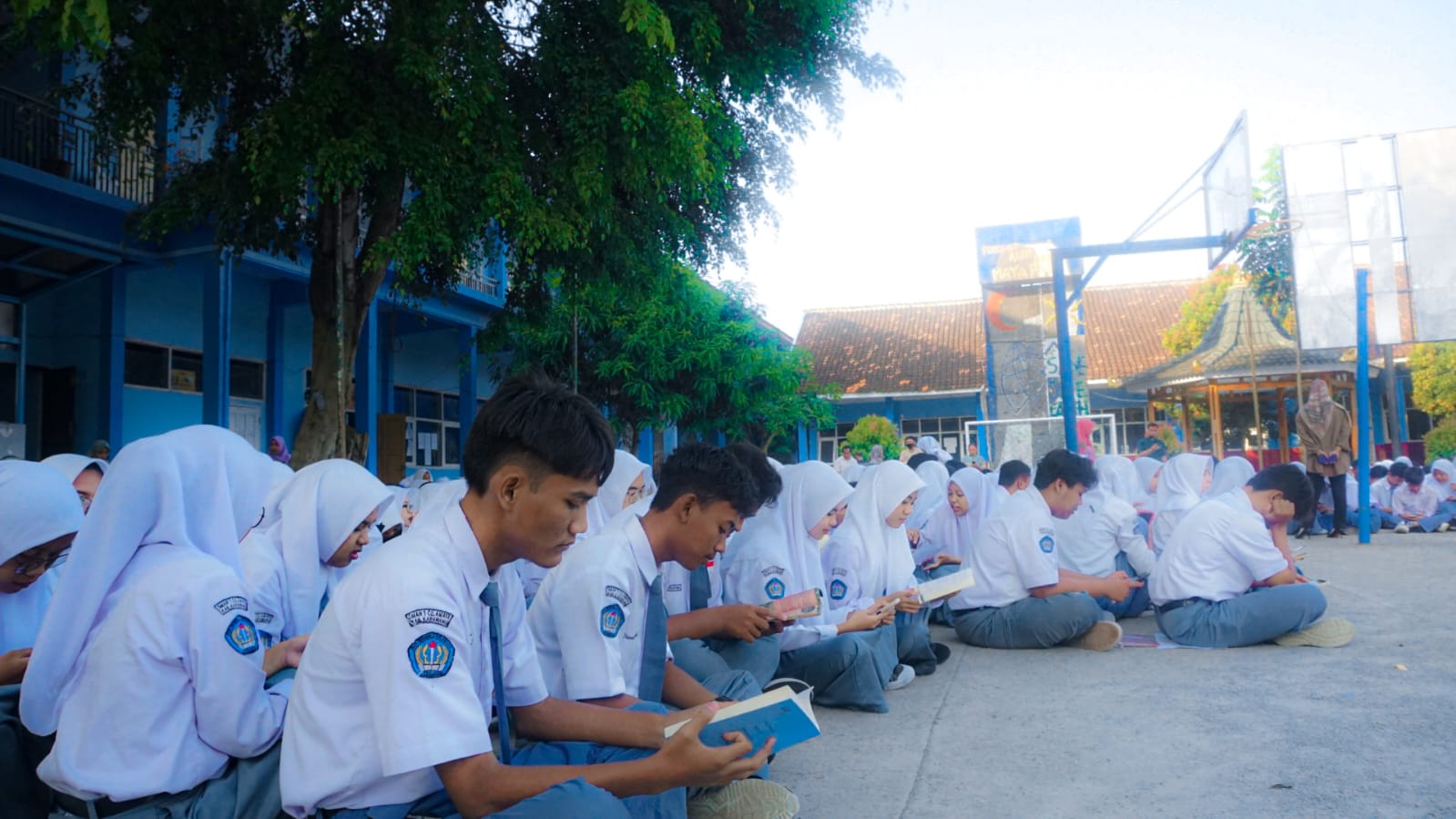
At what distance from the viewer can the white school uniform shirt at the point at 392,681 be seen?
182 centimetres

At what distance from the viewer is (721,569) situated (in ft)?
15.0

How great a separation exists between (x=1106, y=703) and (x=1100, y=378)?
2035cm

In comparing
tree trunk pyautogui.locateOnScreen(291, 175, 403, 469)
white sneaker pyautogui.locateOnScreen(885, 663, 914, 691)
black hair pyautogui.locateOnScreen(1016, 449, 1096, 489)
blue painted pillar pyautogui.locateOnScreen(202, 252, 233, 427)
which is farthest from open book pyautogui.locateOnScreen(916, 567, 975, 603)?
blue painted pillar pyautogui.locateOnScreen(202, 252, 233, 427)

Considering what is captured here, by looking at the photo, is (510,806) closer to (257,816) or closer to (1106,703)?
(257,816)

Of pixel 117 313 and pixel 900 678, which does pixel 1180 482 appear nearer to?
pixel 900 678

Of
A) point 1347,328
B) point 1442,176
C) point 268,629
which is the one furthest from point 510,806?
point 1442,176

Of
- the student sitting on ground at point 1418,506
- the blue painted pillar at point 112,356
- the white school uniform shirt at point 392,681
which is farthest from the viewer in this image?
the student sitting on ground at point 1418,506

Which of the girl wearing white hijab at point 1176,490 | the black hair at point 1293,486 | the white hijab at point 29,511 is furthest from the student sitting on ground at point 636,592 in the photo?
the girl wearing white hijab at point 1176,490

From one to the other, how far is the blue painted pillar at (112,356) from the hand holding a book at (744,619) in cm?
898

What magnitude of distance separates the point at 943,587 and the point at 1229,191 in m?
9.51

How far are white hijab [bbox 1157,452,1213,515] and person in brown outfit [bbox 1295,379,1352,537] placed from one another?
4047 mm

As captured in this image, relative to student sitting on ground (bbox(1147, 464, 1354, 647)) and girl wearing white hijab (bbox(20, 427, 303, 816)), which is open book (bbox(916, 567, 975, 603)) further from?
girl wearing white hijab (bbox(20, 427, 303, 816))

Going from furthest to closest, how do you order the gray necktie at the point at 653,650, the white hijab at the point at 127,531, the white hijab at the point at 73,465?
the white hijab at the point at 73,465
the gray necktie at the point at 653,650
the white hijab at the point at 127,531

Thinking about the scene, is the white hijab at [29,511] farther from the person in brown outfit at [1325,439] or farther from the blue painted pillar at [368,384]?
the person in brown outfit at [1325,439]
